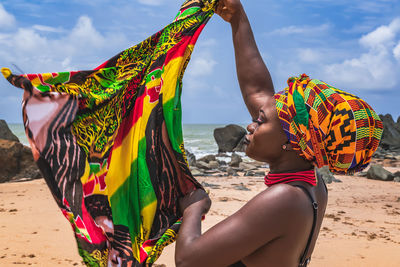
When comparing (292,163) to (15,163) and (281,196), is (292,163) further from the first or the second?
(15,163)

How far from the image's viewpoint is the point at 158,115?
74.0 inches

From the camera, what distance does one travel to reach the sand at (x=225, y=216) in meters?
4.64

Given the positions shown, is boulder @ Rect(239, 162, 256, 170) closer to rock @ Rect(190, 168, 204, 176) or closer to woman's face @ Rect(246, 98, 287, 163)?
rock @ Rect(190, 168, 204, 176)

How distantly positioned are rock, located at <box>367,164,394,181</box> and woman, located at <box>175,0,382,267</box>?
35.7ft

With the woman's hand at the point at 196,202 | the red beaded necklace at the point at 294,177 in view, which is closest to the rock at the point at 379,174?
the red beaded necklace at the point at 294,177

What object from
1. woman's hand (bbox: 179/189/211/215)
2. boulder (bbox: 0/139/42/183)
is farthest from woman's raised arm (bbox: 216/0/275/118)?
boulder (bbox: 0/139/42/183)

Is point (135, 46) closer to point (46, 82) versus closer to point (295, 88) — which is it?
point (46, 82)

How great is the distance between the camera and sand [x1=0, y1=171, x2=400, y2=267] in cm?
464

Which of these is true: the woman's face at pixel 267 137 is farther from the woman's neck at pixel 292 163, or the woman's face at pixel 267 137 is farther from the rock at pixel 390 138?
the rock at pixel 390 138

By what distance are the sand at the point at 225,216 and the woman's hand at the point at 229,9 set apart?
3.20m

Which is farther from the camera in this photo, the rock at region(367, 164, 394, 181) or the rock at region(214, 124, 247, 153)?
the rock at region(214, 124, 247, 153)

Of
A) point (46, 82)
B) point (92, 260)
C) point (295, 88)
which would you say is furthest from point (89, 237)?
point (295, 88)

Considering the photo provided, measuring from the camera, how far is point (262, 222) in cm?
153

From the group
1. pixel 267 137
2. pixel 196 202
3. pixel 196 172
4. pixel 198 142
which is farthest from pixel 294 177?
pixel 198 142
